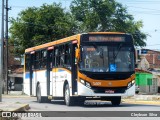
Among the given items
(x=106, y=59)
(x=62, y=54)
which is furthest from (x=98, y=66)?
(x=62, y=54)

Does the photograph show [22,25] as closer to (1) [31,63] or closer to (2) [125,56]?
(1) [31,63]

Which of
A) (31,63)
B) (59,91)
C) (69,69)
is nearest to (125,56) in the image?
(69,69)

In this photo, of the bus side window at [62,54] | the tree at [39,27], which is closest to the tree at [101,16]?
the tree at [39,27]

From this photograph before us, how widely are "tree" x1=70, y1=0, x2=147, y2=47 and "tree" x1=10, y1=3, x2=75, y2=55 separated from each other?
5.00 feet

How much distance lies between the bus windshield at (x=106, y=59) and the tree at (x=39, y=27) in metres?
37.7

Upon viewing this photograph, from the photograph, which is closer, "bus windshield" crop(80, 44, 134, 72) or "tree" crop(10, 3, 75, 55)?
"bus windshield" crop(80, 44, 134, 72)

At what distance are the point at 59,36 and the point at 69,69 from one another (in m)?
38.3

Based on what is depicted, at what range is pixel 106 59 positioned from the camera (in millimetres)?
20688

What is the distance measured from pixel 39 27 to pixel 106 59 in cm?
4025

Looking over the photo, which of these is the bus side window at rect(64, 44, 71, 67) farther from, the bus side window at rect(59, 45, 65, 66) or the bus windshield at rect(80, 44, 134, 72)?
the bus windshield at rect(80, 44, 134, 72)

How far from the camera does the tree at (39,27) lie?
194ft

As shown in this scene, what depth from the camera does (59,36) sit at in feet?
196

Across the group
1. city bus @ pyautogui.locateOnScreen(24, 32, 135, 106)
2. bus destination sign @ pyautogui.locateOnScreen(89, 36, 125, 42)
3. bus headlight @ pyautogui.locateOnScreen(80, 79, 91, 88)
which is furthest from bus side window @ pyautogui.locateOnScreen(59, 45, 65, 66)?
bus headlight @ pyautogui.locateOnScreen(80, 79, 91, 88)

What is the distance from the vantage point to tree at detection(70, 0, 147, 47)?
57.8m
